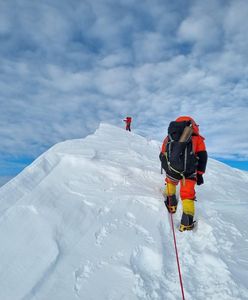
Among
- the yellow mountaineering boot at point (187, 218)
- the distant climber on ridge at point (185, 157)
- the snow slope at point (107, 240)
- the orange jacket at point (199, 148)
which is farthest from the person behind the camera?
the orange jacket at point (199, 148)

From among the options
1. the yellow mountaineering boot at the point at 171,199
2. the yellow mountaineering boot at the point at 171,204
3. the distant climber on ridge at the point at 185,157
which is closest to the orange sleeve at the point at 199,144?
the distant climber on ridge at the point at 185,157

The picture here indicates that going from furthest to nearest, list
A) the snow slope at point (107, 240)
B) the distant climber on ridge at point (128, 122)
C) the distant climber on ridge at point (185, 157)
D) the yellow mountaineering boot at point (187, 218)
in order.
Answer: the distant climber on ridge at point (128, 122) → the distant climber on ridge at point (185, 157) → the yellow mountaineering boot at point (187, 218) → the snow slope at point (107, 240)

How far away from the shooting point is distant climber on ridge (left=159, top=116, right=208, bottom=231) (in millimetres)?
4879

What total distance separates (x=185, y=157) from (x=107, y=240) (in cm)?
191

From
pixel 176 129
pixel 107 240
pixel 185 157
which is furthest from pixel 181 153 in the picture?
pixel 107 240

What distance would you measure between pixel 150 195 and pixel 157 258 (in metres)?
1.97

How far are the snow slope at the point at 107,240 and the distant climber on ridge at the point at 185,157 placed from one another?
0.44m

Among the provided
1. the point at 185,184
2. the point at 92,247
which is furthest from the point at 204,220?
the point at 92,247

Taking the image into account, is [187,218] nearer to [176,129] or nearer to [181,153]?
[181,153]

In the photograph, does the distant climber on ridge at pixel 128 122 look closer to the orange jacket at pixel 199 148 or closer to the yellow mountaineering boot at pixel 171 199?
the yellow mountaineering boot at pixel 171 199

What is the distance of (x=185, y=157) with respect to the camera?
4.93m

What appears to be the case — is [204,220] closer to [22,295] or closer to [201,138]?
[201,138]

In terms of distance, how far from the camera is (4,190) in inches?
196

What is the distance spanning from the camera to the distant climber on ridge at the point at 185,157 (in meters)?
4.88
